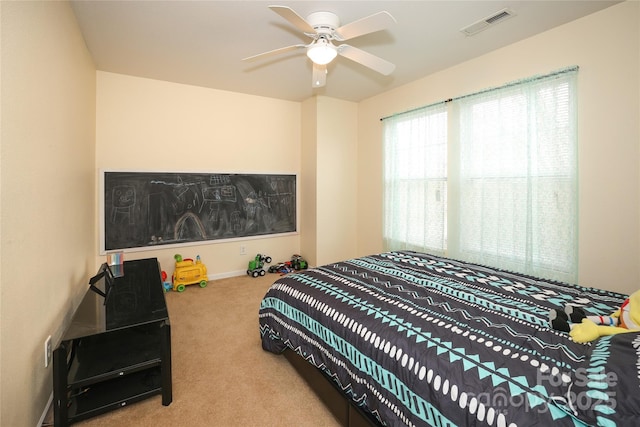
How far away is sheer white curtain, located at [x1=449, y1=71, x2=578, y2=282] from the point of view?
230 centimetres

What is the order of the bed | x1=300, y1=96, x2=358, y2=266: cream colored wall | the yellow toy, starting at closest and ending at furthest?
the bed, the yellow toy, x1=300, y1=96, x2=358, y2=266: cream colored wall

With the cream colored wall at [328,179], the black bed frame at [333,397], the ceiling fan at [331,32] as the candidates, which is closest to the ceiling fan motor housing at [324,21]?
the ceiling fan at [331,32]

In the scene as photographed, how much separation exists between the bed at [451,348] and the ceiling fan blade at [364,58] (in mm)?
1595

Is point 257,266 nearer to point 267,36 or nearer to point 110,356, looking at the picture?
point 110,356

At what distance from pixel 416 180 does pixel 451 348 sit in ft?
8.67

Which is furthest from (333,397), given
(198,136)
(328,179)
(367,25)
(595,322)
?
(198,136)

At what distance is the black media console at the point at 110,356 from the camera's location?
4.73ft

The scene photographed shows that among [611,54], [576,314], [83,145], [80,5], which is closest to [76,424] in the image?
[83,145]

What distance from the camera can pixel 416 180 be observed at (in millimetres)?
3492

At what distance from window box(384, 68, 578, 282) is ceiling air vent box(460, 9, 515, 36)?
0.57 metres

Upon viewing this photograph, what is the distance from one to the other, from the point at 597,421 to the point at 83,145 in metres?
3.49

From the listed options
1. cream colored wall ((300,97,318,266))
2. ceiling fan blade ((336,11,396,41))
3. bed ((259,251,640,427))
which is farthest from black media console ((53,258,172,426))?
cream colored wall ((300,97,318,266))

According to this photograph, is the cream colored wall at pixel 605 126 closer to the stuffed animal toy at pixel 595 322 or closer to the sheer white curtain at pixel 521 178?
the sheer white curtain at pixel 521 178

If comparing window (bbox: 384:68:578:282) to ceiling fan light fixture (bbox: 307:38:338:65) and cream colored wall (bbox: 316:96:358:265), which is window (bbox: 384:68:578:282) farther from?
ceiling fan light fixture (bbox: 307:38:338:65)
